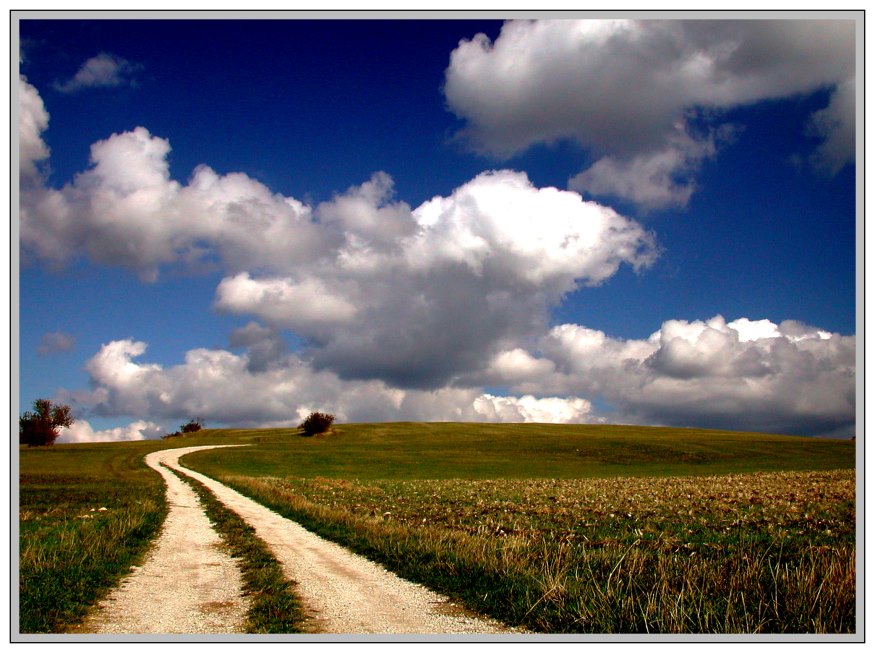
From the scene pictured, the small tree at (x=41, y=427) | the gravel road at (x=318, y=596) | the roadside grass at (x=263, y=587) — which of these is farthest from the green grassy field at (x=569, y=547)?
the small tree at (x=41, y=427)

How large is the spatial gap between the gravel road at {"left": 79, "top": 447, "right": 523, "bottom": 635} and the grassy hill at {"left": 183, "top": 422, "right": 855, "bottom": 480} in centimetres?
4324

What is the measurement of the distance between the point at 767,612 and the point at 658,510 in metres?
17.1

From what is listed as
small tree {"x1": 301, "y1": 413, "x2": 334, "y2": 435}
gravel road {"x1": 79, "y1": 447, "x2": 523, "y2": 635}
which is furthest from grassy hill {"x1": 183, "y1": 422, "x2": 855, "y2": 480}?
gravel road {"x1": 79, "y1": 447, "x2": 523, "y2": 635}

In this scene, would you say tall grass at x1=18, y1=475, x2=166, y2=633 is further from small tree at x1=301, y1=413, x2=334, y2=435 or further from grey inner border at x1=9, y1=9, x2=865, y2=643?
small tree at x1=301, y1=413, x2=334, y2=435

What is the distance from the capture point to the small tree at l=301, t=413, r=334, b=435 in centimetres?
13325

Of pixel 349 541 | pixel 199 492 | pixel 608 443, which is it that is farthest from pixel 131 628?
pixel 608 443

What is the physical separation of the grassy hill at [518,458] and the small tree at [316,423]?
46.2ft

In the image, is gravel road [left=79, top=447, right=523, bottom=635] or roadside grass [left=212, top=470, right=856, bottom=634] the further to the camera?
gravel road [left=79, top=447, right=523, bottom=635]

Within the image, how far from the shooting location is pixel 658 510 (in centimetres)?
2344

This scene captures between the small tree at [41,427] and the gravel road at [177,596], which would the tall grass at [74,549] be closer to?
the gravel road at [177,596]

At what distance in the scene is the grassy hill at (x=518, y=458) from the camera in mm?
61875

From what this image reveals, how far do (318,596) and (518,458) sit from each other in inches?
2955

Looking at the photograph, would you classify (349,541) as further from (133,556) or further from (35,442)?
(35,442)

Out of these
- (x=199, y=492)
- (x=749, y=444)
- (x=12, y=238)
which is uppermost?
(x=12, y=238)
